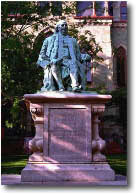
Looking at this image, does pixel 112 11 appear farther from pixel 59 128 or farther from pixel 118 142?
pixel 59 128

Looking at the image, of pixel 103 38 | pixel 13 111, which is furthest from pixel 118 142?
pixel 13 111

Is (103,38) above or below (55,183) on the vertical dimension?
above

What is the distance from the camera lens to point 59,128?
288 inches

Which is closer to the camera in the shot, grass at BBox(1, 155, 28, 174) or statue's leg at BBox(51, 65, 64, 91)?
statue's leg at BBox(51, 65, 64, 91)

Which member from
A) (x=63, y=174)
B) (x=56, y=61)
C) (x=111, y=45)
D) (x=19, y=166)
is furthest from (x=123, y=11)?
(x=63, y=174)

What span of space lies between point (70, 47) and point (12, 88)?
7825 mm

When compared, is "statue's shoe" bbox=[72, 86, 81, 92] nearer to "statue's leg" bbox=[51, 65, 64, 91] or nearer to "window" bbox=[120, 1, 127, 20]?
"statue's leg" bbox=[51, 65, 64, 91]

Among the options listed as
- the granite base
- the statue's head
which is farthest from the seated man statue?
the granite base

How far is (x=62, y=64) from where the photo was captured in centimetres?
794

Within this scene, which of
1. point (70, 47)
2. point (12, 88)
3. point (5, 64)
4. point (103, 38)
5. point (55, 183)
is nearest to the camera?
point (55, 183)

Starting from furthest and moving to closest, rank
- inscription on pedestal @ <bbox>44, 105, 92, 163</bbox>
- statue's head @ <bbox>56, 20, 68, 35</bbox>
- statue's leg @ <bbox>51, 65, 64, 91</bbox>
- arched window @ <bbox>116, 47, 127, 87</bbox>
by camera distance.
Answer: arched window @ <bbox>116, 47, 127, 87</bbox>, statue's head @ <bbox>56, 20, 68, 35</bbox>, statue's leg @ <bbox>51, 65, 64, 91</bbox>, inscription on pedestal @ <bbox>44, 105, 92, 163</bbox>

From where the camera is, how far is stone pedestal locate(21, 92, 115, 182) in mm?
6934

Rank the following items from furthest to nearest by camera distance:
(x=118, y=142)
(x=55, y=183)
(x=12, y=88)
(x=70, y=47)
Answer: (x=118, y=142)
(x=12, y=88)
(x=70, y=47)
(x=55, y=183)

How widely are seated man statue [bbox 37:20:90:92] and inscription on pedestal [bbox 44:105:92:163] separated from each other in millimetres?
563
